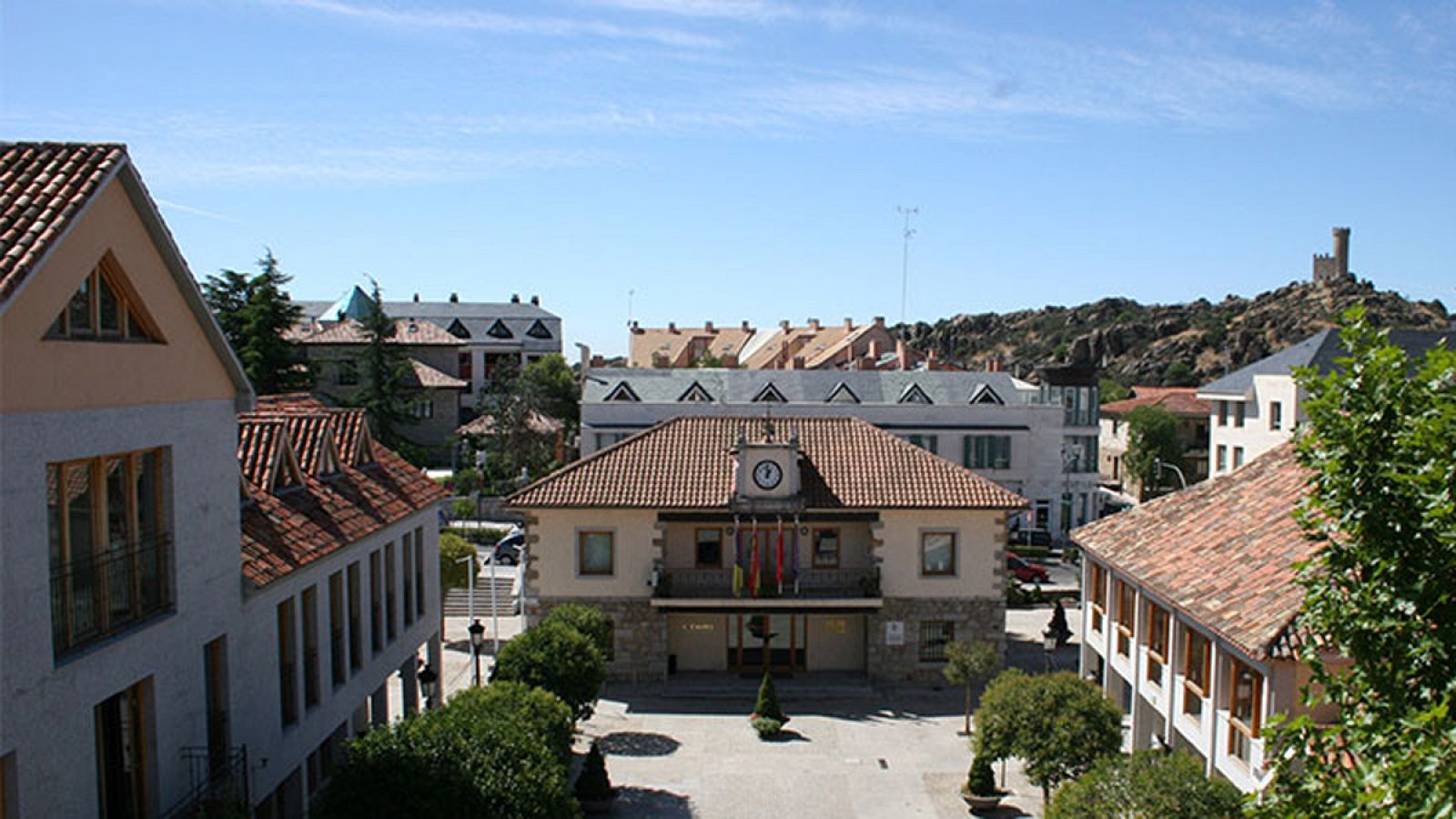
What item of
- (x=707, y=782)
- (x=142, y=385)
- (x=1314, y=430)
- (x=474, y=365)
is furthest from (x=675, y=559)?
(x=474, y=365)

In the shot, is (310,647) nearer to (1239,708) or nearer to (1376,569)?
(1239,708)

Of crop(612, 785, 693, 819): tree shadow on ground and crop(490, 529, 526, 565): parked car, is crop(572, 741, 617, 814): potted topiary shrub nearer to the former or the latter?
crop(612, 785, 693, 819): tree shadow on ground

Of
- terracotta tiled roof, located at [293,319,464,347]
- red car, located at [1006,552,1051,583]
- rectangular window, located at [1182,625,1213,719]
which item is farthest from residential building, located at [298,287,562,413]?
rectangular window, located at [1182,625,1213,719]

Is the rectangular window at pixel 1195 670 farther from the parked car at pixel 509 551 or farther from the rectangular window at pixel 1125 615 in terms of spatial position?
the parked car at pixel 509 551

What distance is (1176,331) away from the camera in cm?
12925

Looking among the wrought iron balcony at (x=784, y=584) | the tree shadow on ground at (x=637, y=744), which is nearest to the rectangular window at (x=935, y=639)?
the wrought iron balcony at (x=784, y=584)

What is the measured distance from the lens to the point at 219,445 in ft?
48.6

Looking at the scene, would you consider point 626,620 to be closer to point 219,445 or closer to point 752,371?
point 219,445

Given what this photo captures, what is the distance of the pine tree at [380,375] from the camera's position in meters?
60.1

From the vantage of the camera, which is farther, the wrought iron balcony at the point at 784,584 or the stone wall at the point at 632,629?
the stone wall at the point at 632,629

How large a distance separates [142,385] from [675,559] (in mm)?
21907

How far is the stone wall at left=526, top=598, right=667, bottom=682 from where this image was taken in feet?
107

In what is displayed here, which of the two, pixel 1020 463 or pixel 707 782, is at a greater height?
pixel 1020 463

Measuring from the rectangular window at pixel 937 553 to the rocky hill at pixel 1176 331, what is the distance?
66.3m
